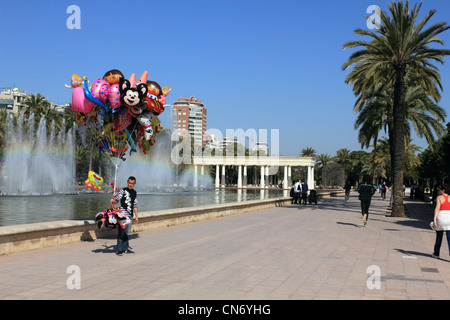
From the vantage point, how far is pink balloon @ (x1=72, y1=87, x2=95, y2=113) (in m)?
10.8

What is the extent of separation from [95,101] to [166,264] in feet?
15.4

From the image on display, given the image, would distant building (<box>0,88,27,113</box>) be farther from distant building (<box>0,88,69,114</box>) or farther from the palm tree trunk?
the palm tree trunk

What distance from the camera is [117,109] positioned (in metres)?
10.7

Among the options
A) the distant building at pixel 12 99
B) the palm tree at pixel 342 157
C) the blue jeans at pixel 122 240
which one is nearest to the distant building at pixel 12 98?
the distant building at pixel 12 99

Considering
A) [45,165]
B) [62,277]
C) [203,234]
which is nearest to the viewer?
[62,277]

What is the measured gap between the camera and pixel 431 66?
23.1 m

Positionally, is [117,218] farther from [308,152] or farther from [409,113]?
[308,152]

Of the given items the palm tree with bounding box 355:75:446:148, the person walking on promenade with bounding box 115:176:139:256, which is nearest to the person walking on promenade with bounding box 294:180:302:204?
the palm tree with bounding box 355:75:446:148

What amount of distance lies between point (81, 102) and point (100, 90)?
0.59 m

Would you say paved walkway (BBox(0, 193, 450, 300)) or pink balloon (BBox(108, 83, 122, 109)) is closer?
paved walkway (BBox(0, 193, 450, 300))

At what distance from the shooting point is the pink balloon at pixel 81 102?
10766mm

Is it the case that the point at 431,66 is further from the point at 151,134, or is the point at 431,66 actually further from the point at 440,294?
the point at 440,294

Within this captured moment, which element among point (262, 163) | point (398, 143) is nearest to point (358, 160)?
point (262, 163)

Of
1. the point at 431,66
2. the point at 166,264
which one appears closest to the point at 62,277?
Result: the point at 166,264
